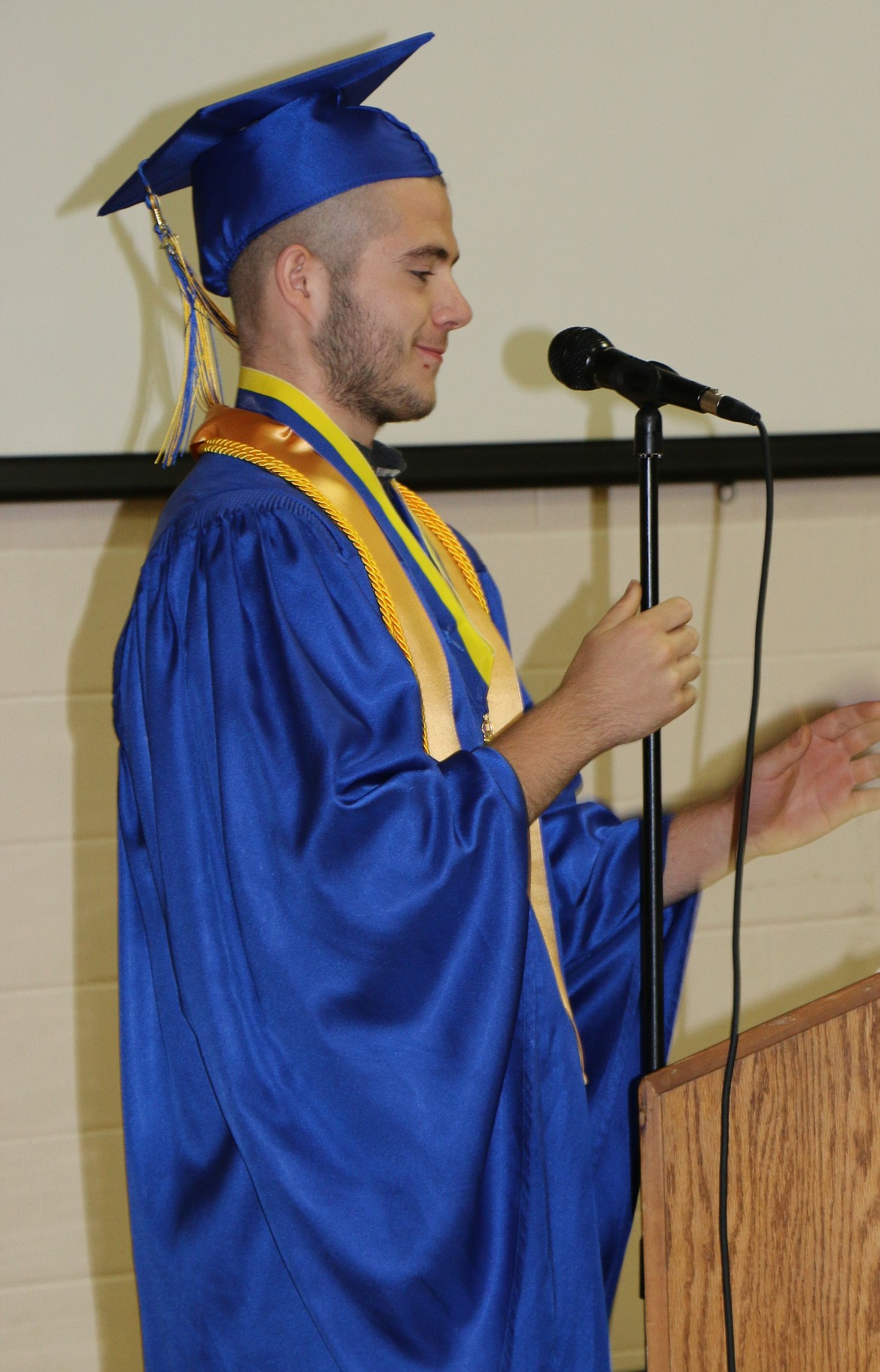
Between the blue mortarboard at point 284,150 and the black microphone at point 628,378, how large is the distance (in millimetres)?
348

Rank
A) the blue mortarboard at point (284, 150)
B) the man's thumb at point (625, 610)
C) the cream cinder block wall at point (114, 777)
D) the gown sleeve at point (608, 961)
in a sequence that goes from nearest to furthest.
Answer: the man's thumb at point (625, 610), the blue mortarboard at point (284, 150), the gown sleeve at point (608, 961), the cream cinder block wall at point (114, 777)

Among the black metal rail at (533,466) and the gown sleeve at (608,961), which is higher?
the black metal rail at (533,466)

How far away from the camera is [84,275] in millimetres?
2197

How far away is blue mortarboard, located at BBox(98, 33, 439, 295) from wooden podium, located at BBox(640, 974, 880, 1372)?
99cm

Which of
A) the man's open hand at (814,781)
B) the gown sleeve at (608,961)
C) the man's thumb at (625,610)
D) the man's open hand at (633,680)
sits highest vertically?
the man's thumb at (625,610)

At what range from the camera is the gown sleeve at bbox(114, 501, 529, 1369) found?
1184 mm

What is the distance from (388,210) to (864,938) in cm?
171

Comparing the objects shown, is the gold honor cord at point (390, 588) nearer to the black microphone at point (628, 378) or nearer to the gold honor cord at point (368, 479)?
the gold honor cord at point (368, 479)

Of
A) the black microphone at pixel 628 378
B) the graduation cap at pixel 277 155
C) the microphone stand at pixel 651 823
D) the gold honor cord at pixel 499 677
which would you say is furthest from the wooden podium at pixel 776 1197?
the graduation cap at pixel 277 155

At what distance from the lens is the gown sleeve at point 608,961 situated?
1.60m

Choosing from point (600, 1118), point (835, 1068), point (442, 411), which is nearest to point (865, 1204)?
point (835, 1068)

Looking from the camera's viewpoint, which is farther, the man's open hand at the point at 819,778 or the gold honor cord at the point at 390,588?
the man's open hand at the point at 819,778

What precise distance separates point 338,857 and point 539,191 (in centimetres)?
153

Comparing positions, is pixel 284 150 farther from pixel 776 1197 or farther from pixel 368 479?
pixel 776 1197
